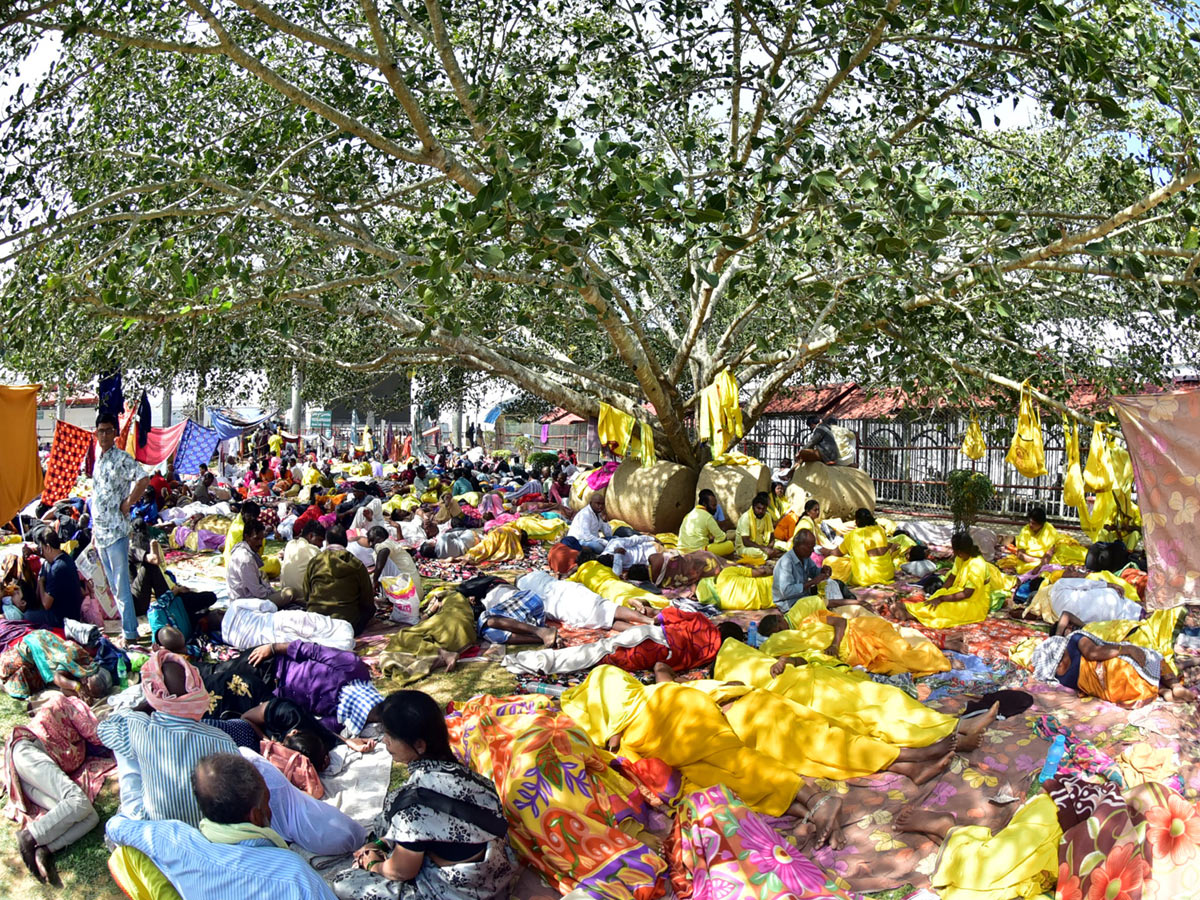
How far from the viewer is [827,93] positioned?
7758mm

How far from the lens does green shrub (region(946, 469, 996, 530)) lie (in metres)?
12.1

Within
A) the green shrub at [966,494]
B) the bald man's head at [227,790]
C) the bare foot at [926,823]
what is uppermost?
the green shrub at [966,494]

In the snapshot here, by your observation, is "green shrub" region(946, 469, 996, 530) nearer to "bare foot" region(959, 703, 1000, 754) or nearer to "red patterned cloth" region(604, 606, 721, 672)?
"red patterned cloth" region(604, 606, 721, 672)

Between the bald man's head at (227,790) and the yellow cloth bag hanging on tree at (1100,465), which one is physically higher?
the yellow cloth bag hanging on tree at (1100,465)

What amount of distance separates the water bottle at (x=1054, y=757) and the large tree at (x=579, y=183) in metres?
2.96

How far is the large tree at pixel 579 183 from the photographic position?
561 centimetres

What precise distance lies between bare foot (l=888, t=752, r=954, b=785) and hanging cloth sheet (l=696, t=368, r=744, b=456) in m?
6.49

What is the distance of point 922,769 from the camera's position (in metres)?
4.30

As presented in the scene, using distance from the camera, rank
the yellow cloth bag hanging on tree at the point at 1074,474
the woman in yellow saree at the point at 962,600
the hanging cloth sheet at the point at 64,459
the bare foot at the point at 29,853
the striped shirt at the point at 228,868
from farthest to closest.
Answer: the hanging cloth sheet at the point at 64,459 → the yellow cloth bag hanging on tree at the point at 1074,474 → the woman in yellow saree at the point at 962,600 → the bare foot at the point at 29,853 → the striped shirt at the point at 228,868

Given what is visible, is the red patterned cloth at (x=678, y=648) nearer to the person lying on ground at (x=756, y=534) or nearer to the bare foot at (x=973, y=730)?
the bare foot at (x=973, y=730)

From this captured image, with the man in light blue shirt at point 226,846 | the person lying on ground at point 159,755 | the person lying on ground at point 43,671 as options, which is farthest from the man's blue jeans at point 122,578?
the man in light blue shirt at point 226,846

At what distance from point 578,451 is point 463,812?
29256mm

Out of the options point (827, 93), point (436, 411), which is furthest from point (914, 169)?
point (436, 411)

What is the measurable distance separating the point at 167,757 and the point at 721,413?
7874 millimetres
